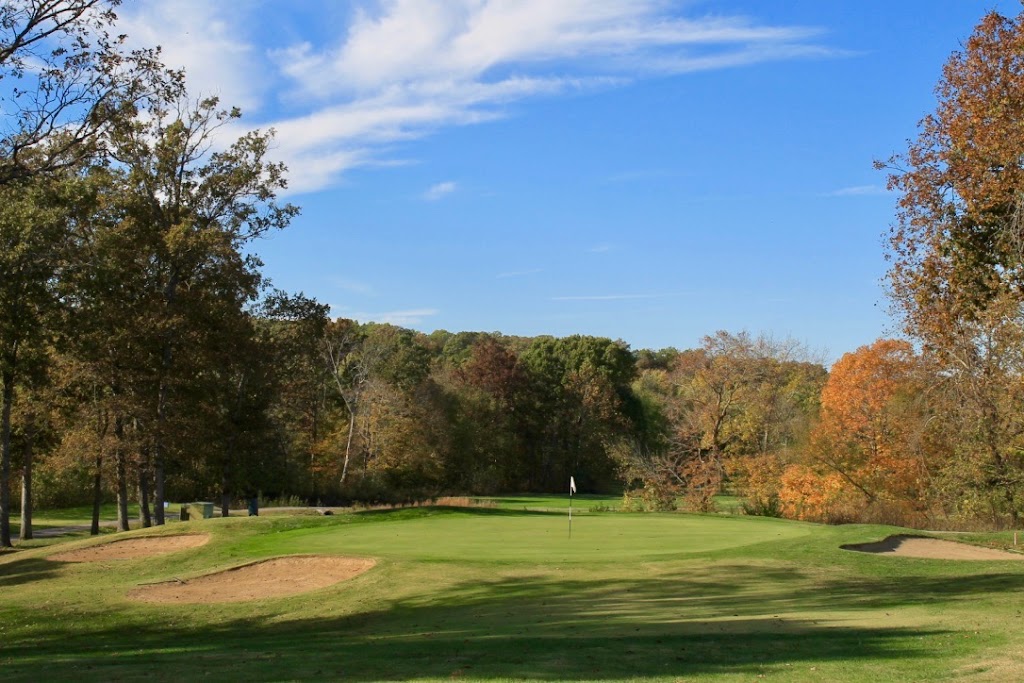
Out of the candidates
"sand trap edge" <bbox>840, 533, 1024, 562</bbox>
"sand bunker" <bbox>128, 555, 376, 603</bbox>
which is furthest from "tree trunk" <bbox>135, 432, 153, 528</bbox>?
"sand trap edge" <bbox>840, 533, 1024, 562</bbox>

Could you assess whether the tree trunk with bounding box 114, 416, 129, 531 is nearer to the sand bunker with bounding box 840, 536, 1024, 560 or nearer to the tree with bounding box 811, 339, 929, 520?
the sand bunker with bounding box 840, 536, 1024, 560

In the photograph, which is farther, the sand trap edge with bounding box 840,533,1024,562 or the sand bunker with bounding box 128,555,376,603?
the sand trap edge with bounding box 840,533,1024,562

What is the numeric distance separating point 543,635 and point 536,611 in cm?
256

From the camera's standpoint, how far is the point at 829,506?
137 feet

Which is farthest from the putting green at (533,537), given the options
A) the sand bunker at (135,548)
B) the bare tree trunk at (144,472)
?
the bare tree trunk at (144,472)

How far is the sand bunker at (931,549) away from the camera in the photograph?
22453 mm

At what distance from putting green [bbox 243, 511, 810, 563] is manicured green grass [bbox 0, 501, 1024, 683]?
0.35ft

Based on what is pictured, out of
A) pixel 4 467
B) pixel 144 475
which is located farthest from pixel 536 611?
pixel 144 475

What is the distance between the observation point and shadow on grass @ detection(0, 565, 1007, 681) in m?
10.3

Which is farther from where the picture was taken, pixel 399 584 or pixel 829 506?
pixel 829 506

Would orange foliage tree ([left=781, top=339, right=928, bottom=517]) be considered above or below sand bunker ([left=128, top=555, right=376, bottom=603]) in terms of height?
above

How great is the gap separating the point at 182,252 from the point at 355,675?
Result: 24.9 m

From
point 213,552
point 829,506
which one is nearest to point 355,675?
point 213,552

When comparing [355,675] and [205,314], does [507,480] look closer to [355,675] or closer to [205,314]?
[205,314]
